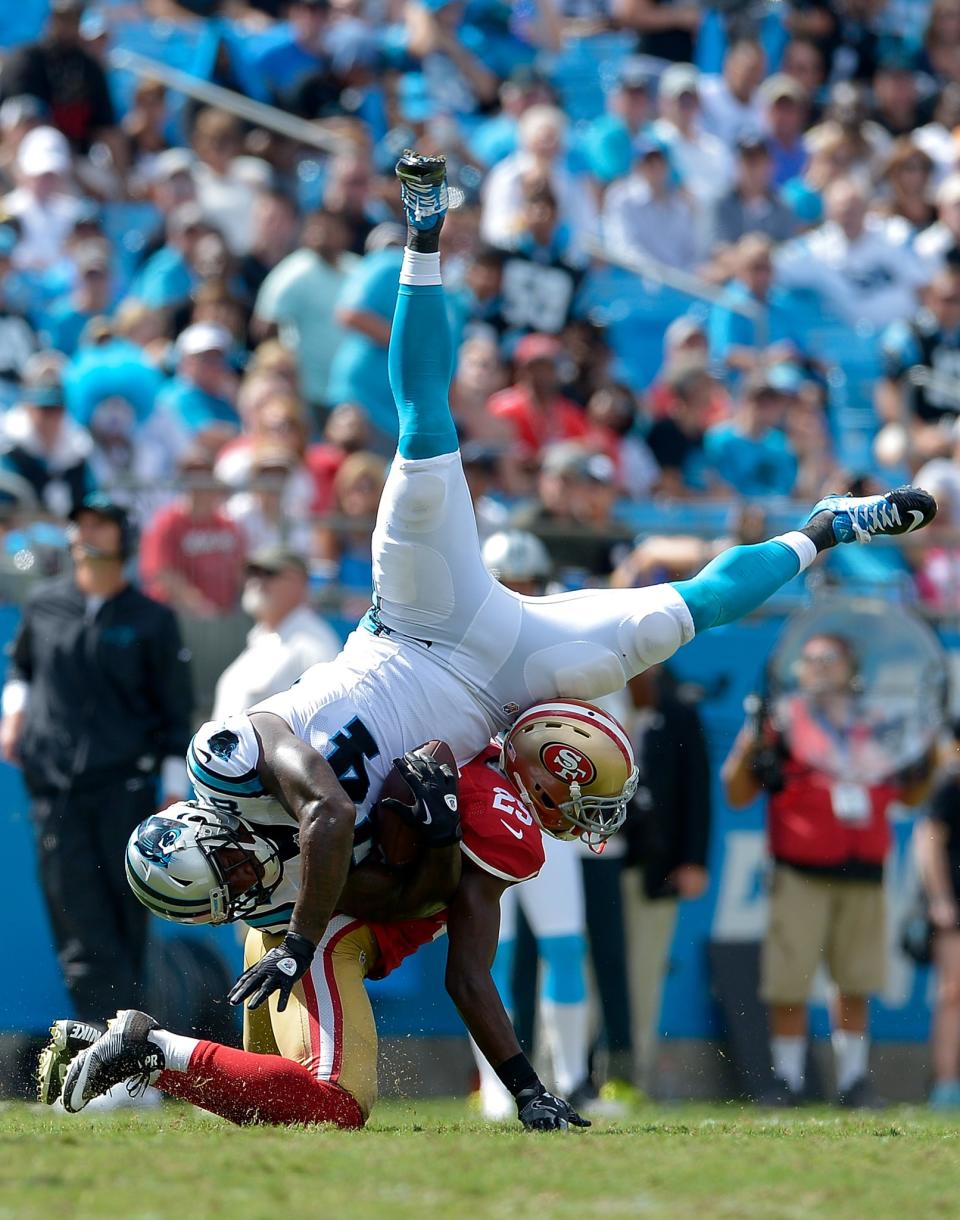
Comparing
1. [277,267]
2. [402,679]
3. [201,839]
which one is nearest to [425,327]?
[402,679]

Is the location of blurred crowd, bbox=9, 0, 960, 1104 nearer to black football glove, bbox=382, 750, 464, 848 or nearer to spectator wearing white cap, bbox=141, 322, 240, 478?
spectator wearing white cap, bbox=141, 322, 240, 478

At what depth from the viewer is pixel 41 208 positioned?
38.5ft

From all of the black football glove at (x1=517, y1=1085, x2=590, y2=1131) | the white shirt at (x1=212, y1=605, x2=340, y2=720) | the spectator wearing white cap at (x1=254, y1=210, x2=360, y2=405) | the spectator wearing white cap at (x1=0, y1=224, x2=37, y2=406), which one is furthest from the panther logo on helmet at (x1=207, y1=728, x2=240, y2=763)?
the spectator wearing white cap at (x1=254, y1=210, x2=360, y2=405)


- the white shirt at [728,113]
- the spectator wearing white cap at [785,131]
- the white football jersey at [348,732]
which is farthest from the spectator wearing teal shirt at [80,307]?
the white football jersey at [348,732]

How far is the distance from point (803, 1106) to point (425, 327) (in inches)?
165

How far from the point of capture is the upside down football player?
18.4ft

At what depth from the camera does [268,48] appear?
1348 cm

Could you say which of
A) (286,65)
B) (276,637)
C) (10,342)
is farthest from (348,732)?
(286,65)

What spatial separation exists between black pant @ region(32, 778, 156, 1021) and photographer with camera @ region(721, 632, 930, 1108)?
105 inches

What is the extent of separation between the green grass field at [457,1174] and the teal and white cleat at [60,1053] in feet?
0.32

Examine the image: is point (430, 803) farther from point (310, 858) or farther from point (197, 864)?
point (197, 864)

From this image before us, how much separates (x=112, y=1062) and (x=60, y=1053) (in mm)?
349

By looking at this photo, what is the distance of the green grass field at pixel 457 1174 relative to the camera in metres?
3.93

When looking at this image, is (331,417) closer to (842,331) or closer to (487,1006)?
(842,331)
